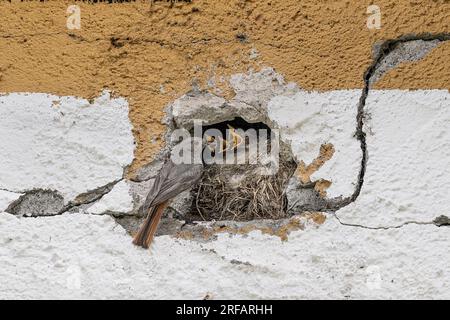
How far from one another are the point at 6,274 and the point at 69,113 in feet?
1.96

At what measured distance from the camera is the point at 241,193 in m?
3.10

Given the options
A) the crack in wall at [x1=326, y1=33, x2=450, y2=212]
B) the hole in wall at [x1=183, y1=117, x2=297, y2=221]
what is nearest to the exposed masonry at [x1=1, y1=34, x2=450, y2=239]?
the crack in wall at [x1=326, y1=33, x2=450, y2=212]

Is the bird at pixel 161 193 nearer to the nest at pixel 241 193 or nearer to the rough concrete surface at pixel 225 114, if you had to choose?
the rough concrete surface at pixel 225 114

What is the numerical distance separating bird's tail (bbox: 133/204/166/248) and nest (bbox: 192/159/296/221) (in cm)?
25


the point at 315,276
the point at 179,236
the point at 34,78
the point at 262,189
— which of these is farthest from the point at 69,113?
the point at 315,276

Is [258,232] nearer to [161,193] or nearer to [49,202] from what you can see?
[161,193]

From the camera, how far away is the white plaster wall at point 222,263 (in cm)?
264

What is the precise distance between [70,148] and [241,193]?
71 cm

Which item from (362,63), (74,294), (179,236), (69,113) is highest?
(362,63)

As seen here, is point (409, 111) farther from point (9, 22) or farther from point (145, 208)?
point (9, 22)

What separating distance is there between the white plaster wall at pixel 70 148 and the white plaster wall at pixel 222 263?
0.13 meters

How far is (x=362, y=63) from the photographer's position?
272 centimetres

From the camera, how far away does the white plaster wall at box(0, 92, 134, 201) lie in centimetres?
278

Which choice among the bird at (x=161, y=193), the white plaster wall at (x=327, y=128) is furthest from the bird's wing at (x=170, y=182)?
the white plaster wall at (x=327, y=128)
